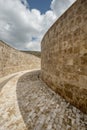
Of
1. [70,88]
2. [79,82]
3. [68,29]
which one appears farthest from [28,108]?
[68,29]

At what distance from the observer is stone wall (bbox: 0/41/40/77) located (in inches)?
350

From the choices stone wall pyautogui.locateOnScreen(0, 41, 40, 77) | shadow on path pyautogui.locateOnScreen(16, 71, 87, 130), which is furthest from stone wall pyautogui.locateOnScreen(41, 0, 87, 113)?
stone wall pyautogui.locateOnScreen(0, 41, 40, 77)

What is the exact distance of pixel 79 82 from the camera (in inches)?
120

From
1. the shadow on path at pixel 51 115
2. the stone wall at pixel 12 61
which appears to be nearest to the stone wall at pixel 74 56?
the shadow on path at pixel 51 115

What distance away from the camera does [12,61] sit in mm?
11289

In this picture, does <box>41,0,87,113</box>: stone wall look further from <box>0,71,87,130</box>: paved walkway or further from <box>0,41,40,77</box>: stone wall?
<box>0,41,40,77</box>: stone wall

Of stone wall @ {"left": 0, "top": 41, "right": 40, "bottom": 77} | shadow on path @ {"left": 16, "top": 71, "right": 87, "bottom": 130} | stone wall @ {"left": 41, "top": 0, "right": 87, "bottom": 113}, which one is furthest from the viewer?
stone wall @ {"left": 0, "top": 41, "right": 40, "bottom": 77}

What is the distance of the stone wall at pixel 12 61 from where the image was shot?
29.2ft

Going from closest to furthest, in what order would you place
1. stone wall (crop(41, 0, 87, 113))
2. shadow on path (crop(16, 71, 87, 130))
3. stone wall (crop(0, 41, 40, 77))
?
1. shadow on path (crop(16, 71, 87, 130))
2. stone wall (crop(41, 0, 87, 113))
3. stone wall (crop(0, 41, 40, 77))

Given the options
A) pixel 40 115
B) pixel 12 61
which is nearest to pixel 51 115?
pixel 40 115

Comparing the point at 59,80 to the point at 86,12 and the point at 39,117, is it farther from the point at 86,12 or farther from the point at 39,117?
the point at 86,12

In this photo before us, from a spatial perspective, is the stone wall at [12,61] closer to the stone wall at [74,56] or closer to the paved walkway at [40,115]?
the paved walkway at [40,115]

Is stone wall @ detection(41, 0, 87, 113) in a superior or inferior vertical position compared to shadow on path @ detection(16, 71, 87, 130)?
superior

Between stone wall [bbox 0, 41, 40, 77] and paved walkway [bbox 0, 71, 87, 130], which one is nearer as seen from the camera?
paved walkway [bbox 0, 71, 87, 130]
